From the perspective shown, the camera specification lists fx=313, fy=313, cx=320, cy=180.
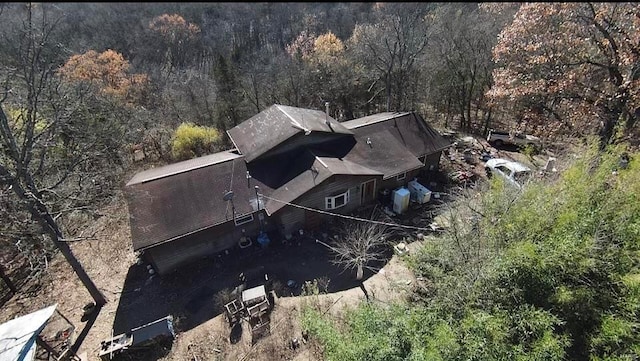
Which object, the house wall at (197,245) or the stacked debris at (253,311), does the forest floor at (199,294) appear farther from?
the house wall at (197,245)

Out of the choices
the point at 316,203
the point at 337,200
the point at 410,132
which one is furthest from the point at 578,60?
the point at 316,203

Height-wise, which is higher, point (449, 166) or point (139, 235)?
point (139, 235)

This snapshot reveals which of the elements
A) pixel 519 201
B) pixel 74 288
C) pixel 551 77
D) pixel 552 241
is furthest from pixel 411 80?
pixel 74 288

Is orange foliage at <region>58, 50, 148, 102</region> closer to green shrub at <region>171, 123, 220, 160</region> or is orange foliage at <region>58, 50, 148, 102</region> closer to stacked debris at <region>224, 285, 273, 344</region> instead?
green shrub at <region>171, 123, 220, 160</region>

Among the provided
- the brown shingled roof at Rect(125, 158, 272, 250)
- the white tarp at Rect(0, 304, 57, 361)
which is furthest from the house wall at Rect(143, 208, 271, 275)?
the white tarp at Rect(0, 304, 57, 361)

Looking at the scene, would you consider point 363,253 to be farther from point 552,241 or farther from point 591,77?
point 591,77

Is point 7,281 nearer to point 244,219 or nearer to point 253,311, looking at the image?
point 244,219
